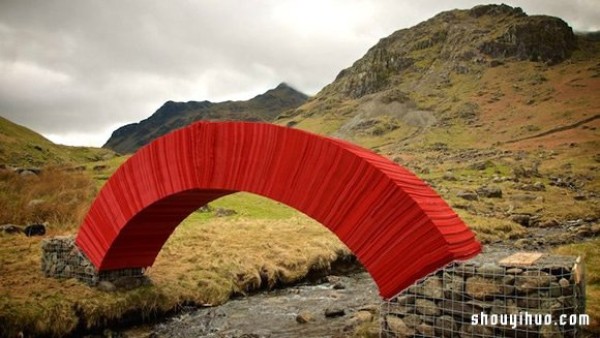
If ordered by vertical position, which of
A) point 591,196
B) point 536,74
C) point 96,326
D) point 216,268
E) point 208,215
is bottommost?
point 96,326

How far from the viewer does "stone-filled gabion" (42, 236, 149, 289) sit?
509 inches

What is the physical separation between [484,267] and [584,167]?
156 feet

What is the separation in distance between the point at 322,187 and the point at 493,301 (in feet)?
9.74

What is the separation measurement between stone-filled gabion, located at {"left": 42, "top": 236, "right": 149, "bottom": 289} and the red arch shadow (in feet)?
8.05

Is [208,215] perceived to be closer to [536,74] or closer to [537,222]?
[537,222]

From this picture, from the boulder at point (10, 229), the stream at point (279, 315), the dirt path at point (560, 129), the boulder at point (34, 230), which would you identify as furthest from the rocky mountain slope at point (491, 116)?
the boulder at point (10, 229)

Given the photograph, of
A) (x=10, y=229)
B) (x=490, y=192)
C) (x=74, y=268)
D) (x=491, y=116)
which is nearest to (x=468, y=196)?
(x=490, y=192)

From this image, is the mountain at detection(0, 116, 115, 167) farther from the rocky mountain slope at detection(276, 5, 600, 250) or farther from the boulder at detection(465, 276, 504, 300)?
the boulder at detection(465, 276, 504, 300)

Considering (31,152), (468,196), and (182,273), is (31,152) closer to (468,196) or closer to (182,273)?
(468,196)

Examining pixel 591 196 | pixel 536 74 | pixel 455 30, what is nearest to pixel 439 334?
pixel 591 196

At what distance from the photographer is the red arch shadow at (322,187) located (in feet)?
23.9

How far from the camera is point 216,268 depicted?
16078 mm

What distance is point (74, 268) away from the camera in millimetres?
13266

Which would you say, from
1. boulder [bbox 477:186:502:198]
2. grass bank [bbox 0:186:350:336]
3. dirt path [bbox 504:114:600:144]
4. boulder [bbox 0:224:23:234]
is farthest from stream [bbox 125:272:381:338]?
dirt path [bbox 504:114:600:144]
